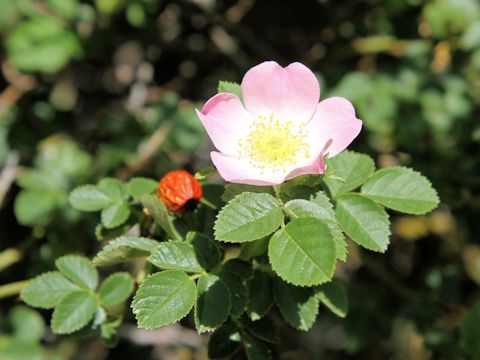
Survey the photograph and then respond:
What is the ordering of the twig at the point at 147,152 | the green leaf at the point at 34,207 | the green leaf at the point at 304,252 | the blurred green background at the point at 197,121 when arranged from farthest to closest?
the twig at the point at 147,152, the blurred green background at the point at 197,121, the green leaf at the point at 34,207, the green leaf at the point at 304,252

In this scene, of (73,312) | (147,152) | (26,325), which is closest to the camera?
(73,312)

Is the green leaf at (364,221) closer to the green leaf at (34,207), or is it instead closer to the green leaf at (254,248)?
the green leaf at (254,248)

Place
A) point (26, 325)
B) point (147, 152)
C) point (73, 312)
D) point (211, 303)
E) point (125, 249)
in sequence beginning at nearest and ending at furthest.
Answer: point (211, 303) < point (125, 249) < point (73, 312) < point (26, 325) < point (147, 152)

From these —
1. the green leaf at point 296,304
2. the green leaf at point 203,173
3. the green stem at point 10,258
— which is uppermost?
the green leaf at point 203,173

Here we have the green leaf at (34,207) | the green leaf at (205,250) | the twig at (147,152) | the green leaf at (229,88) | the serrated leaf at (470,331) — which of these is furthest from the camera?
the twig at (147,152)

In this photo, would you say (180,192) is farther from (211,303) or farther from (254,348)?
(254,348)

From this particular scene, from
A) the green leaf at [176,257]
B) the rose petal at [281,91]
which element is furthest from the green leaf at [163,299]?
the rose petal at [281,91]

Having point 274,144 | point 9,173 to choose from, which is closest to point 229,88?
point 274,144

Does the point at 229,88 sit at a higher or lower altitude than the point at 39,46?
higher
